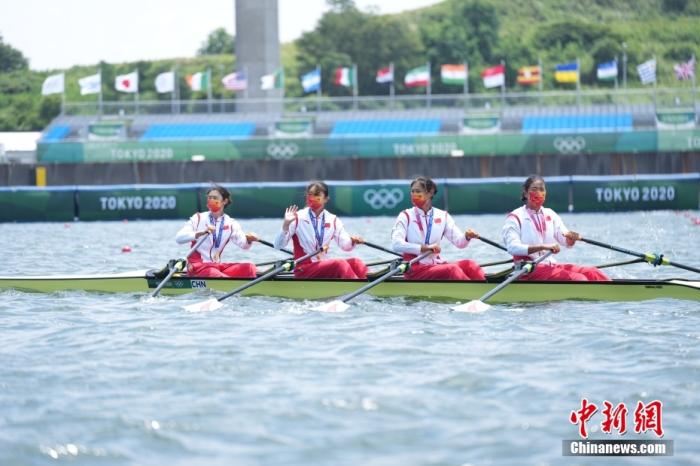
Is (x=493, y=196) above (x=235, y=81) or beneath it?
beneath

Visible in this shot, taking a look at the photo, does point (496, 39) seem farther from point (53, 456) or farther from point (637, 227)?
point (53, 456)

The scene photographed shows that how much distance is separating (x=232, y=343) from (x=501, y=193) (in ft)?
77.3

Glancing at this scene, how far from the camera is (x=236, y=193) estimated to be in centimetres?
3488

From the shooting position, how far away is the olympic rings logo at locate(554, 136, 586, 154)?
51594 mm

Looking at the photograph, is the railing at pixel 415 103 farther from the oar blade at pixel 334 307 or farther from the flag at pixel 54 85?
the oar blade at pixel 334 307

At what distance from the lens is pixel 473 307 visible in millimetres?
13531

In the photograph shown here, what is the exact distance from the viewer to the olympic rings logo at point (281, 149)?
5278cm

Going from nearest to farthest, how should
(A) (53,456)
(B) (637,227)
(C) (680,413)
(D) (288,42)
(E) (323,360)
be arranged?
1. (A) (53,456)
2. (C) (680,413)
3. (E) (323,360)
4. (B) (637,227)
5. (D) (288,42)

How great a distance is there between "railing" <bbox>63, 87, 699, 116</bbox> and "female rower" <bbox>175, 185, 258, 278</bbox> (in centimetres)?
4055

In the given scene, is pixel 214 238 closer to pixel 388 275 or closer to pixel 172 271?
pixel 172 271

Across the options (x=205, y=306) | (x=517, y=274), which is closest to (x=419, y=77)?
(x=517, y=274)

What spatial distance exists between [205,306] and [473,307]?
10.0 feet

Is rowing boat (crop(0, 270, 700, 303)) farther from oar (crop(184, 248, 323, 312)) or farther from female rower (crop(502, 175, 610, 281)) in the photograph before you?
female rower (crop(502, 175, 610, 281))

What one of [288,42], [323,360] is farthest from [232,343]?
[288,42]
